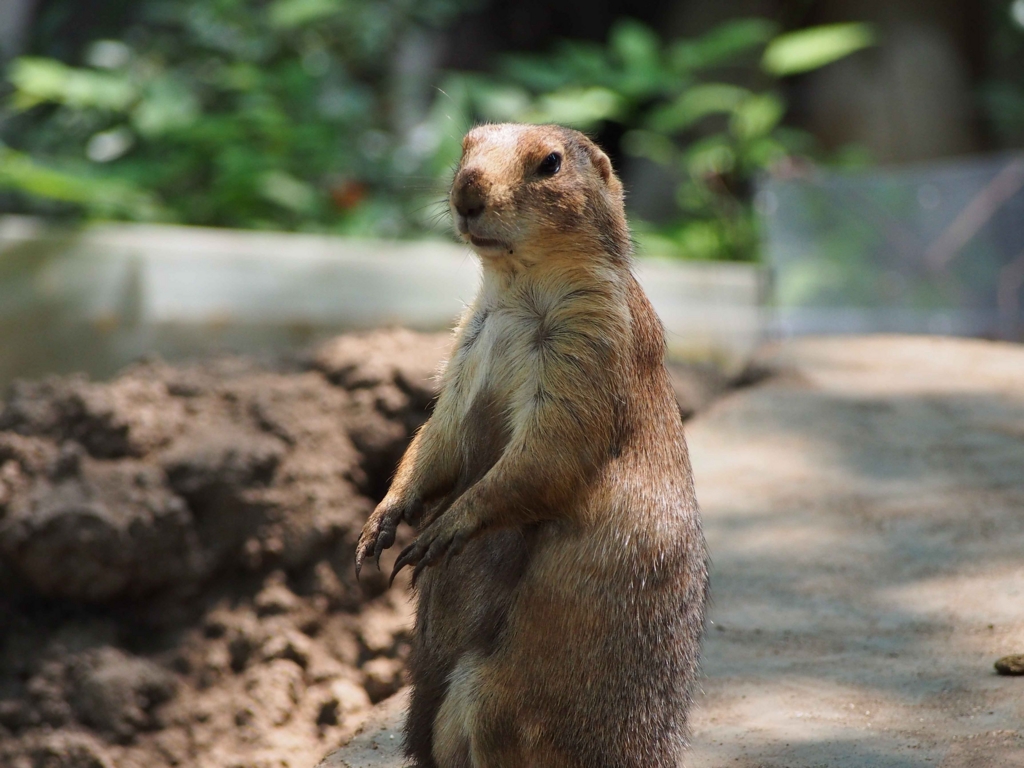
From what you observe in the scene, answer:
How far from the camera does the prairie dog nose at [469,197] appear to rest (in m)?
2.63

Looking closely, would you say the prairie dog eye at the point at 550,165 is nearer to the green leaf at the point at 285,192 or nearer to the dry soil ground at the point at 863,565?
the dry soil ground at the point at 863,565

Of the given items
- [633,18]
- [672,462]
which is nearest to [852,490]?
[672,462]

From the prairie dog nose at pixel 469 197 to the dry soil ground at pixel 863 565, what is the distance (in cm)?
155

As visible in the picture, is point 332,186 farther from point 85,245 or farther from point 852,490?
point 852,490

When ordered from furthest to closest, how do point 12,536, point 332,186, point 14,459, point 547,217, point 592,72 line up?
1. point 592,72
2. point 332,186
3. point 14,459
4. point 12,536
5. point 547,217

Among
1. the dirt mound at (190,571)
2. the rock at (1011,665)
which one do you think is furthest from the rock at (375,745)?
the rock at (1011,665)

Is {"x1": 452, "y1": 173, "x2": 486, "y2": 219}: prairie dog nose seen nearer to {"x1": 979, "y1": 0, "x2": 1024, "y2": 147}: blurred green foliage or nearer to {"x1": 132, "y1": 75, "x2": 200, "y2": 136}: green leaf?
{"x1": 132, "y1": 75, "x2": 200, "y2": 136}: green leaf

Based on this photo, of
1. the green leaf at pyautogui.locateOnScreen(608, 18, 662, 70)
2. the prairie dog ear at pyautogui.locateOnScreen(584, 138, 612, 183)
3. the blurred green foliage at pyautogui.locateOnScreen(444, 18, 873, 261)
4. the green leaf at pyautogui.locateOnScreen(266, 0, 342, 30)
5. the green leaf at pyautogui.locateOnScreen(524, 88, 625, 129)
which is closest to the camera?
the prairie dog ear at pyautogui.locateOnScreen(584, 138, 612, 183)

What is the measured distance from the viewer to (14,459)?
429cm

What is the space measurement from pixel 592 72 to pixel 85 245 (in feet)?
15.8

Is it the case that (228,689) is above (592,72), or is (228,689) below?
below

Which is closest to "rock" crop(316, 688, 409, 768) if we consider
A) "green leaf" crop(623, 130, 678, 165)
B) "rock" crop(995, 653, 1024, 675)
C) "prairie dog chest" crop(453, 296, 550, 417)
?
"prairie dog chest" crop(453, 296, 550, 417)

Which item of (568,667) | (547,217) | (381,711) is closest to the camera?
(568,667)

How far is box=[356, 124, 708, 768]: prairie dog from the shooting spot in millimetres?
2494
